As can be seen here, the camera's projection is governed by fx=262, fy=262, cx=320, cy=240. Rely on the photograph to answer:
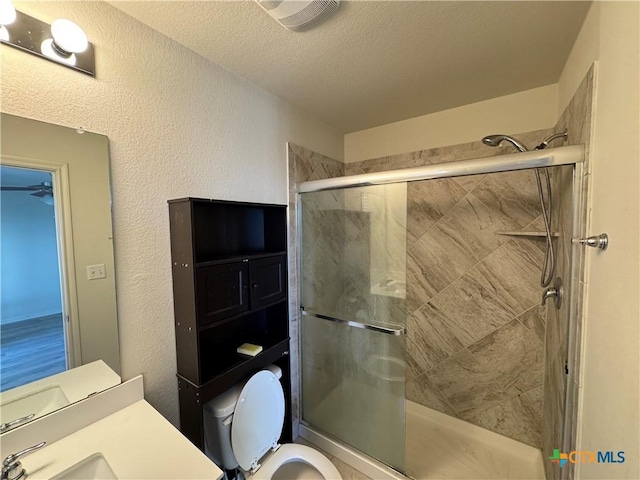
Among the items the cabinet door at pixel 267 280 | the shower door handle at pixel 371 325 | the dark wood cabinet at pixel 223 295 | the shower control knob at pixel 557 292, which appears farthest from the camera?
the shower door handle at pixel 371 325

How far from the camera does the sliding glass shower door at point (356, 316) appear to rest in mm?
1561

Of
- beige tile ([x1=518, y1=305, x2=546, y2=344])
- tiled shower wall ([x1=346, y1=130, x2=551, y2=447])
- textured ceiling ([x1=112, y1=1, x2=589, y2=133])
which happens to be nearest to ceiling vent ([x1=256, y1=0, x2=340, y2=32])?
textured ceiling ([x1=112, y1=1, x2=589, y2=133])

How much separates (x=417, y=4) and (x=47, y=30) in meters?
1.29

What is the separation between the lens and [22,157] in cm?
83

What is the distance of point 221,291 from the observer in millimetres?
1253

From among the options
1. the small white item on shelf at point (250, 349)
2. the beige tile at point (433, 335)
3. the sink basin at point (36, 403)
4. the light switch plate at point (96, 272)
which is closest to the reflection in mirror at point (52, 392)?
the sink basin at point (36, 403)

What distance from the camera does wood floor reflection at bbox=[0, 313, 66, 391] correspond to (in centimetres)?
81

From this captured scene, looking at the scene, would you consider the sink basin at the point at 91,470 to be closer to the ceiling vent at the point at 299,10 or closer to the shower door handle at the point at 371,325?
the shower door handle at the point at 371,325

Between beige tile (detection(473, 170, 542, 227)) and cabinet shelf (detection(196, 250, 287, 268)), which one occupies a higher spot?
beige tile (detection(473, 170, 542, 227))

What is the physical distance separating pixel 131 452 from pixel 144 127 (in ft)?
3.94

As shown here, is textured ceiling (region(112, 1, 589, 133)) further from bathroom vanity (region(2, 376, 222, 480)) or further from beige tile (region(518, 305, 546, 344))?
bathroom vanity (region(2, 376, 222, 480))

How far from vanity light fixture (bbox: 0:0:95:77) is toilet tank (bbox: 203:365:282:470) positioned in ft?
4.81

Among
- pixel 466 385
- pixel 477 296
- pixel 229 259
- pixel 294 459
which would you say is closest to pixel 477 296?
pixel 477 296

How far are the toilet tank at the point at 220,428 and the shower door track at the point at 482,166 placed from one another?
1.26m
